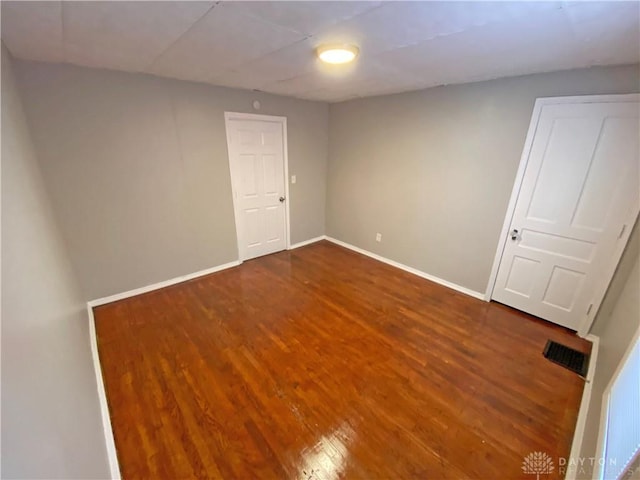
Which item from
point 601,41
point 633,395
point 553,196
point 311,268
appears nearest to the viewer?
point 633,395

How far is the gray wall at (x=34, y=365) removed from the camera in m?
0.63

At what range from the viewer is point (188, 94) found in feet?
9.67

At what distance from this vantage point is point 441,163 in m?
3.18

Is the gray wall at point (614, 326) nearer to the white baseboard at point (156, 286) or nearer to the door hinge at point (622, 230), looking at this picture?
the door hinge at point (622, 230)

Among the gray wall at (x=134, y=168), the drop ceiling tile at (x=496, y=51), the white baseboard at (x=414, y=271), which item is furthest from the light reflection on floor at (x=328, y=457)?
the gray wall at (x=134, y=168)

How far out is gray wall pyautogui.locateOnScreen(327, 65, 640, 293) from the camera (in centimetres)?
256

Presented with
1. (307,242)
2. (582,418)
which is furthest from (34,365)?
(307,242)

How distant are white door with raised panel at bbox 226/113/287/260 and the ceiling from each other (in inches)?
40.5

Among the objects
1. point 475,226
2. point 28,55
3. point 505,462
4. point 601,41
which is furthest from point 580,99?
point 28,55

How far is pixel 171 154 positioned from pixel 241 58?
142cm

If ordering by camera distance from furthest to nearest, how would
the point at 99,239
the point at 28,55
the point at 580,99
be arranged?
the point at 99,239
the point at 580,99
the point at 28,55

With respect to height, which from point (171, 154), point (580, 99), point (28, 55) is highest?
point (28, 55)

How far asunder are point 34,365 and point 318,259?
345cm

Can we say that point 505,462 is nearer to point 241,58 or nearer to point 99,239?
point 241,58
